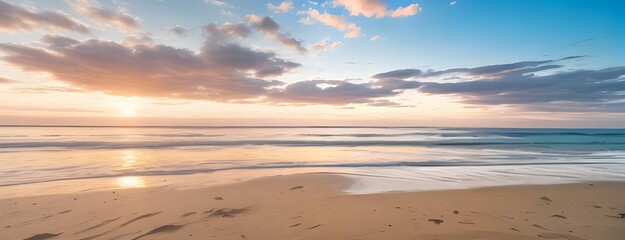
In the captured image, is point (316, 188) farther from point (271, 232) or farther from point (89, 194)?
point (89, 194)

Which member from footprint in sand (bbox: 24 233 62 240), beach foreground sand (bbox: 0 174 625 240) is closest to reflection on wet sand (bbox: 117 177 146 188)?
beach foreground sand (bbox: 0 174 625 240)

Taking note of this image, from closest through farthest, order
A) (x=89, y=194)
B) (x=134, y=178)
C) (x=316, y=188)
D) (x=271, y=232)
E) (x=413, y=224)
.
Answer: (x=271, y=232) < (x=413, y=224) < (x=89, y=194) < (x=316, y=188) < (x=134, y=178)

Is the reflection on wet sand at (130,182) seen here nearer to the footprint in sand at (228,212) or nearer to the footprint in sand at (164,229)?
the footprint in sand at (228,212)

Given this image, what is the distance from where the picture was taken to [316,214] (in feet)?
23.1

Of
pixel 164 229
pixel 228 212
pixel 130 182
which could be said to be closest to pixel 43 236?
pixel 164 229

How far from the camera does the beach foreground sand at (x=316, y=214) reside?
5781 millimetres

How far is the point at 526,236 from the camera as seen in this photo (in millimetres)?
5430

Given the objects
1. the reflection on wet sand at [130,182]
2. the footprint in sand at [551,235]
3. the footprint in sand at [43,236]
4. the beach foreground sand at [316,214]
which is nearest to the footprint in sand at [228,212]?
the beach foreground sand at [316,214]

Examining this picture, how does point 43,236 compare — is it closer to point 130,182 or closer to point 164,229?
point 164,229

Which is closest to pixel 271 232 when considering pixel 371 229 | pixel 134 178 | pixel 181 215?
pixel 371 229

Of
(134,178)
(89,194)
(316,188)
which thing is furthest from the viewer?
(134,178)

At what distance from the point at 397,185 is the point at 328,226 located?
19.4 feet

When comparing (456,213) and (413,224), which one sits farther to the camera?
(456,213)

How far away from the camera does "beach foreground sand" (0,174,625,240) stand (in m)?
5.78
